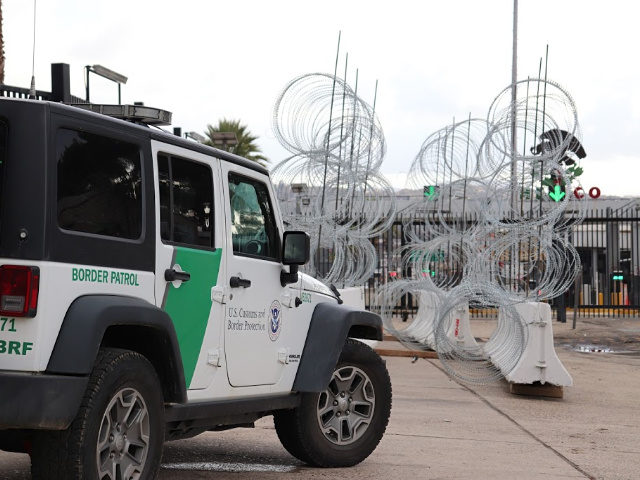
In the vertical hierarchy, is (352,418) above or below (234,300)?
below

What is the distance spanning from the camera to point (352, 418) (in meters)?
7.85

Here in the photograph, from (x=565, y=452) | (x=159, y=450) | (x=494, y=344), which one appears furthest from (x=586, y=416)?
(x=159, y=450)

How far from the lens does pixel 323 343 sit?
296 inches

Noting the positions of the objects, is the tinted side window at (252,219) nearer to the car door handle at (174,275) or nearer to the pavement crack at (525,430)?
the car door handle at (174,275)

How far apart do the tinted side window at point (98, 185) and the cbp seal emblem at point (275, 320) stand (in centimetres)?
156

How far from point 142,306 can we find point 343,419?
269 cm

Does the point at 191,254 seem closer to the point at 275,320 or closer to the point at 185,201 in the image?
the point at 185,201

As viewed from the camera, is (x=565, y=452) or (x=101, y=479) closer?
(x=101, y=479)

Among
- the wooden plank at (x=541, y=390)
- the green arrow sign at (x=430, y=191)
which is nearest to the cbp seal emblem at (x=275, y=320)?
the wooden plank at (x=541, y=390)

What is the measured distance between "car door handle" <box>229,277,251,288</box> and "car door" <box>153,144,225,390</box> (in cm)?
13

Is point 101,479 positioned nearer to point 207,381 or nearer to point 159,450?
point 159,450

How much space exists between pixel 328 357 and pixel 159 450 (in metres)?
1.90

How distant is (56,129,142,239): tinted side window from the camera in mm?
5285

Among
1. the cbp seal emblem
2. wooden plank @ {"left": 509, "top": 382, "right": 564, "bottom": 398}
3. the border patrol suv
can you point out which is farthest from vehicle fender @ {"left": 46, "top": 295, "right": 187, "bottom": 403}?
wooden plank @ {"left": 509, "top": 382, "right": 564, "bottom": 398}
